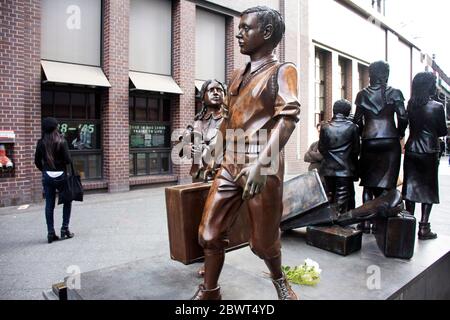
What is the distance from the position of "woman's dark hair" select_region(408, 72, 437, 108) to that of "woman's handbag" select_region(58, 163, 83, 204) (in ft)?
15.7

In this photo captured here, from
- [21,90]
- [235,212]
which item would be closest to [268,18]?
[235,212]

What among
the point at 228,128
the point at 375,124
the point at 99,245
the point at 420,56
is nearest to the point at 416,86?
the point at 375,124

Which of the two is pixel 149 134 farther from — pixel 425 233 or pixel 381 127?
pixel 425 233

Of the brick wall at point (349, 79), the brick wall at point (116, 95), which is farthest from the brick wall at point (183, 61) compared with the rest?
the brick wall at point (349, 79)

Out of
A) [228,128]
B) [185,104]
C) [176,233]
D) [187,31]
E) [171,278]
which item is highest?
[187,31]

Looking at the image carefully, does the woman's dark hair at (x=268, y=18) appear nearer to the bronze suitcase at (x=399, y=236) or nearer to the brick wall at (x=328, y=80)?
the bronze suitcase at (x=399, y=236)

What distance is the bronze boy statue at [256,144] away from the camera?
8.20ft

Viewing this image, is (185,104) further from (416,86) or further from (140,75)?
(416,86)

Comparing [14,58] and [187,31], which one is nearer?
[14,58]

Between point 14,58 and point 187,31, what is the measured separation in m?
4.87

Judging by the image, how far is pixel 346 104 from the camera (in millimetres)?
4785

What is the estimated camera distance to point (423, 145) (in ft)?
15.3

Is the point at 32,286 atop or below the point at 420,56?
below

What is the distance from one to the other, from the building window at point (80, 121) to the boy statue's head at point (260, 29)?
798 centimetres
